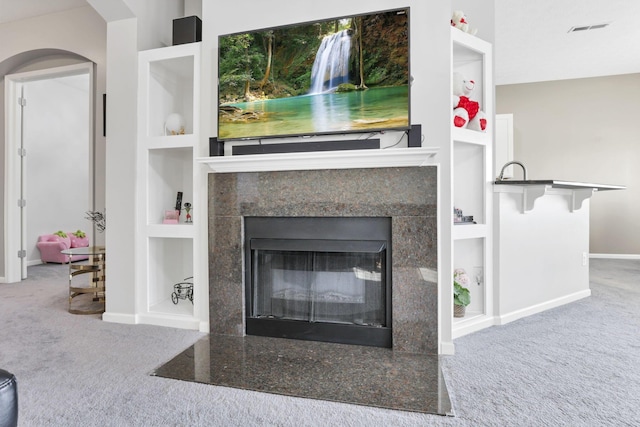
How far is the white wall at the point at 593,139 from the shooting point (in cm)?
576

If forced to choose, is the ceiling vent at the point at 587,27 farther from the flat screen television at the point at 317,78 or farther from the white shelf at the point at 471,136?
the flat screen television at the point at 317,78

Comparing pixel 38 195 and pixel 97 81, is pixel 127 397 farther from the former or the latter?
pixel 38 195

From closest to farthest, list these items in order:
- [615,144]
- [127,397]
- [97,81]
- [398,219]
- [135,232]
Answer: [127,397] < [398,219] < [135,232] < [97,81] < [615,144]

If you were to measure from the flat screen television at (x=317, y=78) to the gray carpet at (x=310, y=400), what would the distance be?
1.48 metres

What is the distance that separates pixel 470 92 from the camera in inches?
108

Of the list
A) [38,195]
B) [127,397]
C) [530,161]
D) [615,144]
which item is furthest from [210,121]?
[615,144]

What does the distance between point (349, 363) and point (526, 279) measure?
179 centimetres

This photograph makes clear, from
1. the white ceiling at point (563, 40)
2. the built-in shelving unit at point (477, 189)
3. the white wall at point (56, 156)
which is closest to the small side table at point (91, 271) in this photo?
the white wall at point (56, 156)

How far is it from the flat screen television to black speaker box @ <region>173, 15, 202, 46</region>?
14.0 inches

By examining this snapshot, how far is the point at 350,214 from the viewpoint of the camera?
7.80 ft

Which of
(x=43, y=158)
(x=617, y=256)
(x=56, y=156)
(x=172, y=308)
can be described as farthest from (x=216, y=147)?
(x=617, y=256)

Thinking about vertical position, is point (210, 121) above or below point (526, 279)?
above

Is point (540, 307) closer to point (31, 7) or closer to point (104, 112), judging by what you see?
point (104, 112)

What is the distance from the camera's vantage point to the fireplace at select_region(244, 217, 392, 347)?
238cm
